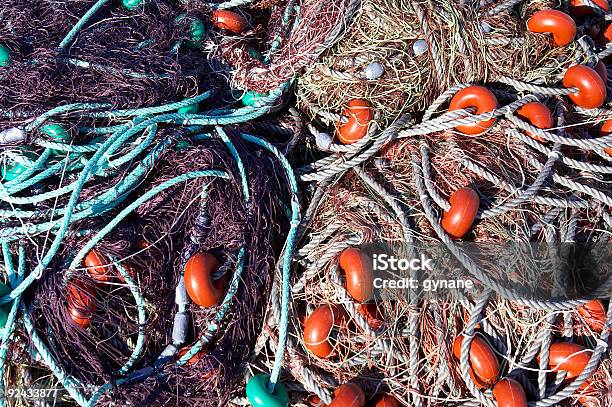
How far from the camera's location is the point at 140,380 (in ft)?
7.24

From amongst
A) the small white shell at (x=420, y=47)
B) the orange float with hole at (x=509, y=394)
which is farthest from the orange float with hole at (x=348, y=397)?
the small white shell at (x=420, y=47)

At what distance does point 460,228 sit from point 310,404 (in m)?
0.91

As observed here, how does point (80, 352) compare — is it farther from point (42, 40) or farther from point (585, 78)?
point (585, 78)

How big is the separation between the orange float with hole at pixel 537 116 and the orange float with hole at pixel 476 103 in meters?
0.16

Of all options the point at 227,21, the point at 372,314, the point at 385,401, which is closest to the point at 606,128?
the point at 372,314

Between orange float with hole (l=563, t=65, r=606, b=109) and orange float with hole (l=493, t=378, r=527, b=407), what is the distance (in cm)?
130

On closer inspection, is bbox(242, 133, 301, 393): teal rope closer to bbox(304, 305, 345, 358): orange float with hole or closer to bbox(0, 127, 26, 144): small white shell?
bbox(304, 305, 345, 358): orange float with hole

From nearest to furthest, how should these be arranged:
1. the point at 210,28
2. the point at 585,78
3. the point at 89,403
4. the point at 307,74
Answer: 1. the point at 89,403
2. the point at 585,78
3. the point at 307,74
4. the point at 210,28

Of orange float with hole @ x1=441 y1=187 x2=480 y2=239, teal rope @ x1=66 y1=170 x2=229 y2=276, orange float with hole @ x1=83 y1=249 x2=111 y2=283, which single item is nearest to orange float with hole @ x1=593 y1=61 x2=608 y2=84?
orange float with hole @ x1=441 y1=187 x2=480 y2=239

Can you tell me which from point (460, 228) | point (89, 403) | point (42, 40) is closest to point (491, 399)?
point (460, 228)

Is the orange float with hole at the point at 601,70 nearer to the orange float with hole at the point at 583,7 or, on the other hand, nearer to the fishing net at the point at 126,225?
the orange float with hole at the point at 583,7

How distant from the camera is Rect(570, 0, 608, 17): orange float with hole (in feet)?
9.95

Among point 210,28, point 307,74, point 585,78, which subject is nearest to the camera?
point 585,78

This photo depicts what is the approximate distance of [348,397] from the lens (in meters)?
2.19
